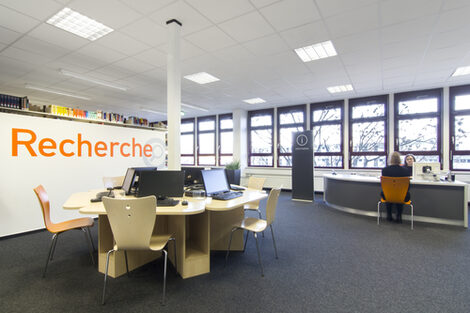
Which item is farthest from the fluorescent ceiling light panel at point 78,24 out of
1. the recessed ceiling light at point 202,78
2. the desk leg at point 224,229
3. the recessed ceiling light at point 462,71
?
the recessed ceiling light at point 462,71

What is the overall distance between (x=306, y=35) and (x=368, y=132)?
4.76m

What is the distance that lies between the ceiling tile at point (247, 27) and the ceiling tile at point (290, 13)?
0.35 feet

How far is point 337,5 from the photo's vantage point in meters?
2.75

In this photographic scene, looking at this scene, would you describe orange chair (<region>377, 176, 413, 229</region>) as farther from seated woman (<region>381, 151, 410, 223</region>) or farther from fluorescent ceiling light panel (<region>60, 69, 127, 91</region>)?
fluorescent ceiling light panel (<region>60, 69, 127, 91</region>)

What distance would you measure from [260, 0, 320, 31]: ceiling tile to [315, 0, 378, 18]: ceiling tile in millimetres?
84

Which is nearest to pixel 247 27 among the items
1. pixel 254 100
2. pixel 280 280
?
pixel 280 280

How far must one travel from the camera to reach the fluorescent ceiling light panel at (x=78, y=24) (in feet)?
9.72

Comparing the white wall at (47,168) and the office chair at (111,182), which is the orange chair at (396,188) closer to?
the office chair at (111,182)

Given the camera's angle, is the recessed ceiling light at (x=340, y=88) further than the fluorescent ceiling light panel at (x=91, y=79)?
Yes

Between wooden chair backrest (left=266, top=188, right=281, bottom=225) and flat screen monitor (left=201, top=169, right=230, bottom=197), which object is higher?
flat screen monitor (left=201, top=169, right=230, bottom=197)

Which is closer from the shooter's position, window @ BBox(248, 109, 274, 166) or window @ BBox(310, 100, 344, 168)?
window @ BBox(310, 100, 344, 168)

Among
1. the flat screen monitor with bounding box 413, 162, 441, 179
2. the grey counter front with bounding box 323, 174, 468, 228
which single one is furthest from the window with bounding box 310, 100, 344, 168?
the flat screen monitor with bounding box 413, 162, 441, 179

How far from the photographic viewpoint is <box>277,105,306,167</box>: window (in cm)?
802

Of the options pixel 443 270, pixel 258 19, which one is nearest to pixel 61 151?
pixel 258 19
